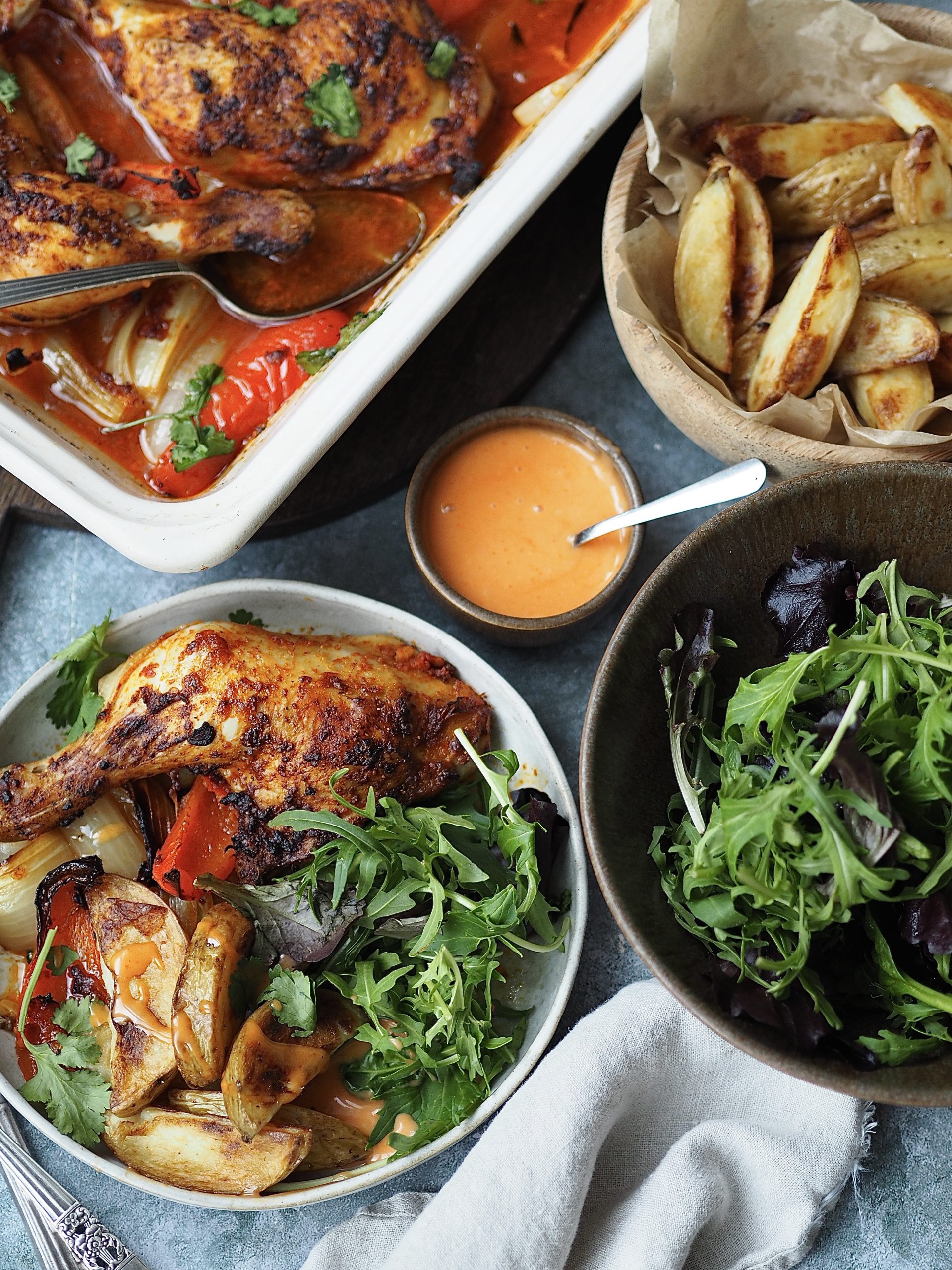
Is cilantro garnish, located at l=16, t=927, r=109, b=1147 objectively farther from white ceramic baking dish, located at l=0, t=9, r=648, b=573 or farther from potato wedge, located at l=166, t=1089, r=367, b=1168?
white ceramic baking dish, located at l=0, t=9, r=648, b=573

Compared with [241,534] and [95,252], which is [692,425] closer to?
[241,534]

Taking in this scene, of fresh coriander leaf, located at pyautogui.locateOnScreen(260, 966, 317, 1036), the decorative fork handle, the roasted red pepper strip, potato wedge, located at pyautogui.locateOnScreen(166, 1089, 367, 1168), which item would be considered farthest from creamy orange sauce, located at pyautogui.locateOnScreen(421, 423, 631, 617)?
the decorative fork handle

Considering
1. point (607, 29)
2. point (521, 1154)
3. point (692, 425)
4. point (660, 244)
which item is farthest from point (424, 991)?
point (607, 29)

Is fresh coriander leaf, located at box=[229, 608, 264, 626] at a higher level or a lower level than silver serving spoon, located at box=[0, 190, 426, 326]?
lower

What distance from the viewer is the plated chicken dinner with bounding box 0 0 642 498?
2.27m

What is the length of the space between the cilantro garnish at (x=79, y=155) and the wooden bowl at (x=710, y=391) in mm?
1109

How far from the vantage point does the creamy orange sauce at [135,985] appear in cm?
204

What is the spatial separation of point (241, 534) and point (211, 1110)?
1.08 m

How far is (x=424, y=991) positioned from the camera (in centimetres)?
203

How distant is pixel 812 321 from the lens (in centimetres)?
193

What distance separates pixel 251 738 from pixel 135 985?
0.51 m

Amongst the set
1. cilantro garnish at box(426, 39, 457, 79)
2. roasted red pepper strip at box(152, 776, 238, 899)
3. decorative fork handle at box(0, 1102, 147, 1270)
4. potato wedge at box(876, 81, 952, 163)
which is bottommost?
decorative fork handle at box(0, 1102, 147, 1270)

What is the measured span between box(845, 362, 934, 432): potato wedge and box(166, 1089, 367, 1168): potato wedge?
1.68 meters

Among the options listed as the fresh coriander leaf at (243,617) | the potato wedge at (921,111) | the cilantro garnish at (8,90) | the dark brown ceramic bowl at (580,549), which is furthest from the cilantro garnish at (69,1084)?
the potato wedge at (921,111)
